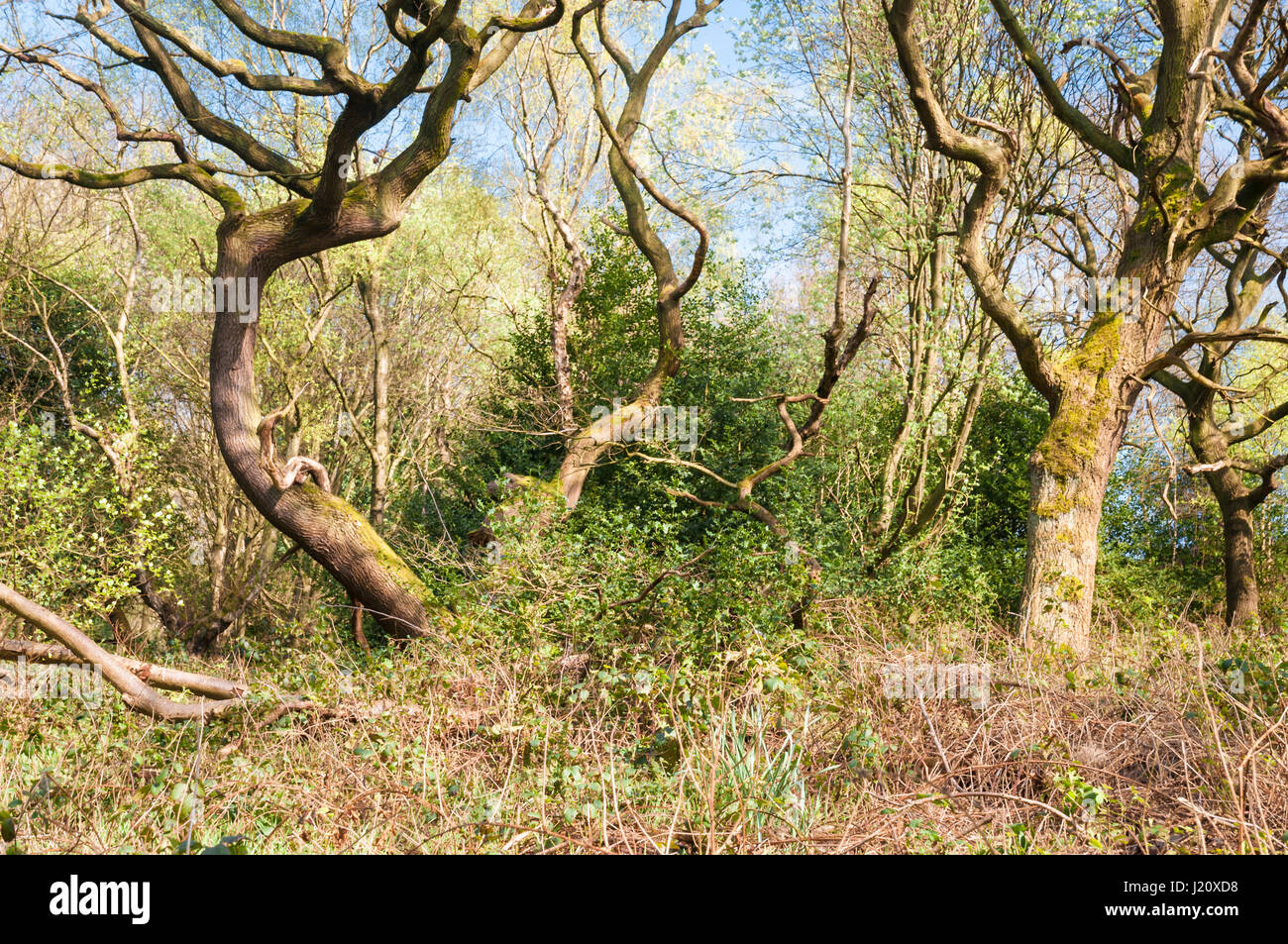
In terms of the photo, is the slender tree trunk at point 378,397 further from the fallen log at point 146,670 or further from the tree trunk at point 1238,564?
the tree trunk at point 1238,564

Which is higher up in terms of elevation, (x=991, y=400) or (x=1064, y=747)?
(x=991, y=400)

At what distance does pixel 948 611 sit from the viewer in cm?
950

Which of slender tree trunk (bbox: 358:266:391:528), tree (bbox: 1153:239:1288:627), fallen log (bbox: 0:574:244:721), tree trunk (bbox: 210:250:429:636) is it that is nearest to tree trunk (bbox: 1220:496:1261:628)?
tree (bbox: 1153:239:1288:627)

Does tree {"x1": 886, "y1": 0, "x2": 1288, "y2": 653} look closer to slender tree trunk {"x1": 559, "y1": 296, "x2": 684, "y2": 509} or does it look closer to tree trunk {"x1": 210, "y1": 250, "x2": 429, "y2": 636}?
slender tree trunk {"x1": 559, "y1": 296, "x2": 684, "y2": 509}

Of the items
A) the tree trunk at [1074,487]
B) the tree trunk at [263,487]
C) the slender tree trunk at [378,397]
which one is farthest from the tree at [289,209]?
the tree trunk at [1074,487]

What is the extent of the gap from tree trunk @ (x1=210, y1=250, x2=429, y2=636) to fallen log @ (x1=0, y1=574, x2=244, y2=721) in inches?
107

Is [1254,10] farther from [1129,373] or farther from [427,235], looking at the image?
[427,235]

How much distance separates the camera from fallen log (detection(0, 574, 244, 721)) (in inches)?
236

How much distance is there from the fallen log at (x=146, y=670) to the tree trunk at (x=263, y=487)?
2.37 metres

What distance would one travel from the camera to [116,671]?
6.25 meters

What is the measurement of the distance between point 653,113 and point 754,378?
18.0ft

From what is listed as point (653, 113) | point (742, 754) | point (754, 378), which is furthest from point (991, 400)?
point (742, 754)

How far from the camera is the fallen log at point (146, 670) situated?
6.48 meters

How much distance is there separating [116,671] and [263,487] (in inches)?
121
